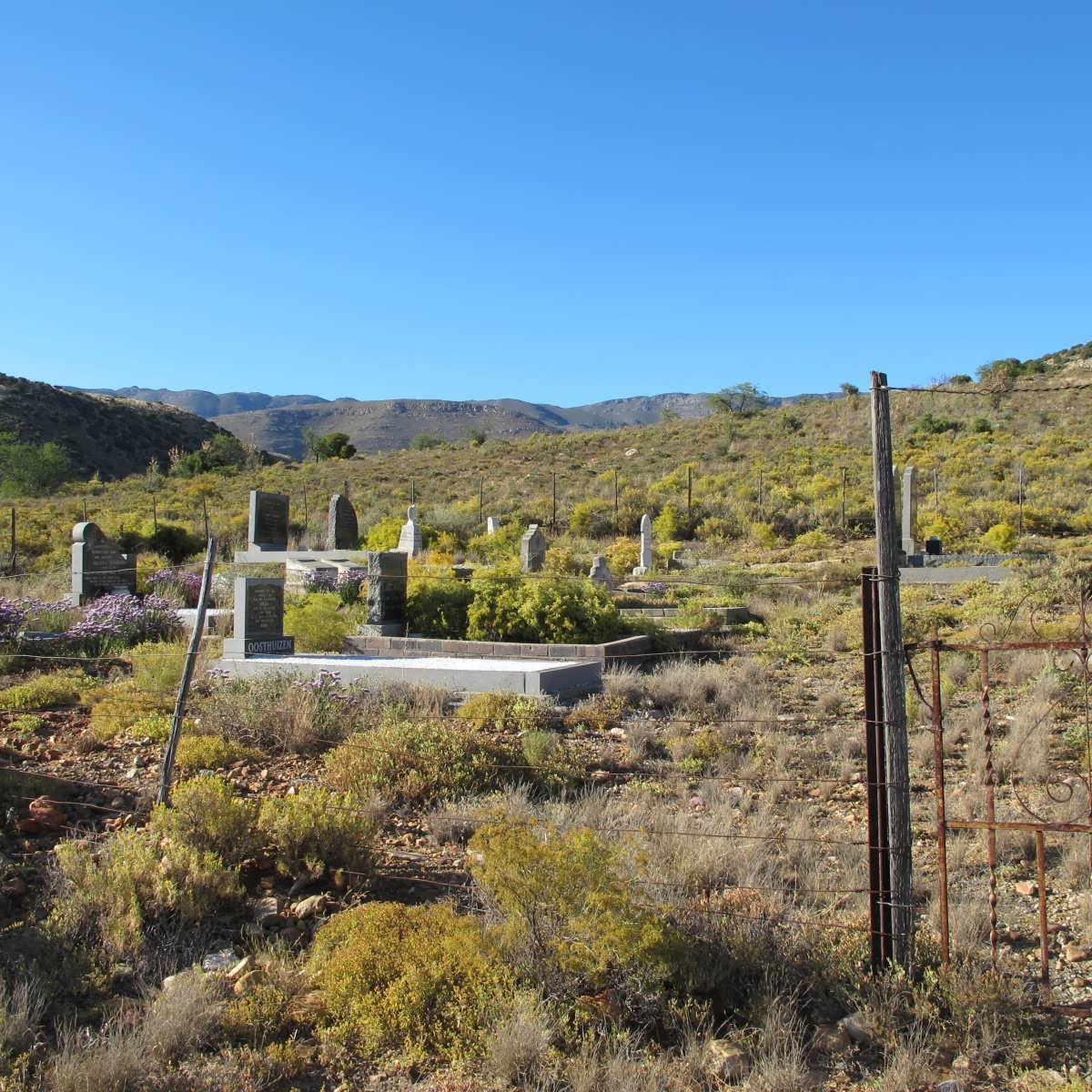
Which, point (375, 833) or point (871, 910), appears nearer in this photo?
point (871, 910)

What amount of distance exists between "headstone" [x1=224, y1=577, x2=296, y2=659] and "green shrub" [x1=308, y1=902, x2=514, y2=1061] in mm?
8090

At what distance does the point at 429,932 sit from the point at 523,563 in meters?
18.3

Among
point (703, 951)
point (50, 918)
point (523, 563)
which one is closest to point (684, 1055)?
point (703, 951)

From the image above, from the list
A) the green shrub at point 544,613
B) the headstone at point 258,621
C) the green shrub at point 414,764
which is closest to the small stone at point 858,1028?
the green shrub at point 414,764

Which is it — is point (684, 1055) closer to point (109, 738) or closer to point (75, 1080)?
point (75, 1080)

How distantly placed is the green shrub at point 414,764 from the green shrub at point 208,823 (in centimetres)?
128

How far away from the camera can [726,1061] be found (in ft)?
12.9

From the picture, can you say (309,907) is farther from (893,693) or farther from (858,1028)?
(893,693)

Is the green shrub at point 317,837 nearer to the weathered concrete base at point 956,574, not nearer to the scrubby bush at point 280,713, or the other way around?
the scrubby bush at point 280,713

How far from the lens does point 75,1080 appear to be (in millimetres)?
3682

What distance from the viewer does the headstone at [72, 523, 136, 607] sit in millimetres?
17766

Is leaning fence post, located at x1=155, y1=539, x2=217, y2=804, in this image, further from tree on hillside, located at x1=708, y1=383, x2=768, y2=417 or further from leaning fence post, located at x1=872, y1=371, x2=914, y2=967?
tree on hillside, located at x1=708, y1=383, x2=768, y2=417

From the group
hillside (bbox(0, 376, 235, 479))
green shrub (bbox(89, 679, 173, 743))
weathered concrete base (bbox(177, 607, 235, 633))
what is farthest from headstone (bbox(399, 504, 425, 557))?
hillside (bbox(0, 376, 235, 479))

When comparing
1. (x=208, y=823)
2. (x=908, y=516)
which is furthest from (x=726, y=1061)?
(x=908, y=516)
